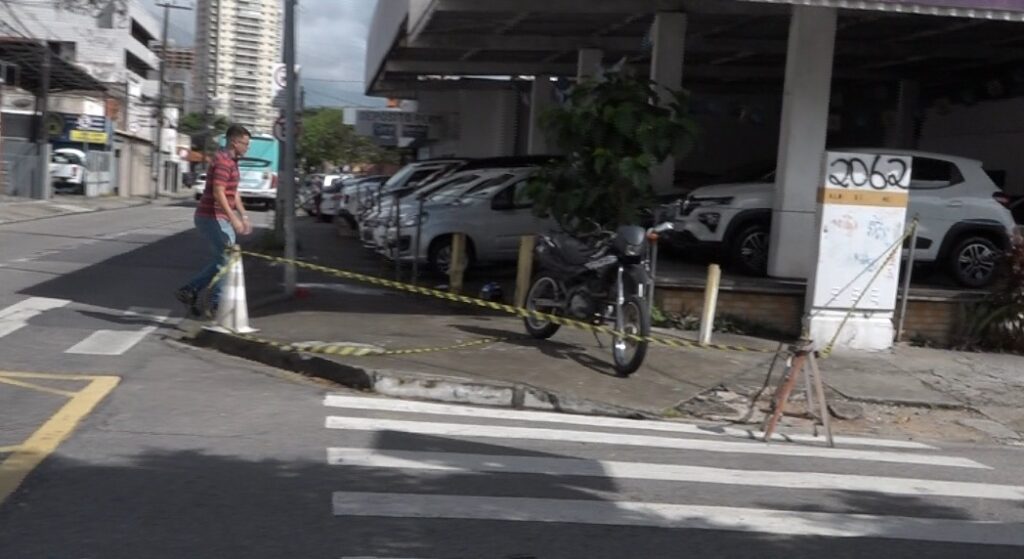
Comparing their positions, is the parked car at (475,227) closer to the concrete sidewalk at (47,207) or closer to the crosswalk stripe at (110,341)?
the crosswalk stripe at (110,341)

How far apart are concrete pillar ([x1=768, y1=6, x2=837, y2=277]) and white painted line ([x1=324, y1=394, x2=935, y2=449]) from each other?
5.26m

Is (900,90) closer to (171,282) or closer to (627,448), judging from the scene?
(171,282)

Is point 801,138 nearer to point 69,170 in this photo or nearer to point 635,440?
point 635,440

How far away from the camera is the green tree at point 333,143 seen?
3398 inches

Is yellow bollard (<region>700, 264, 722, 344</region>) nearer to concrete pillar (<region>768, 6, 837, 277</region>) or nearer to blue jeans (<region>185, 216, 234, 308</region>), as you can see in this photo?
concrete pillar (<region>768, 6, 837, 277</region>)

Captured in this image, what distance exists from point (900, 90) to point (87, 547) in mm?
25175

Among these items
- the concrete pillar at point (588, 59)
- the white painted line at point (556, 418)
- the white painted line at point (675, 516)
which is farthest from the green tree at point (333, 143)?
the white painted line at point (675, 516)

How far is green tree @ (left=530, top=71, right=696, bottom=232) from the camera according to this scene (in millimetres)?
12703

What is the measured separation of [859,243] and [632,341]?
3.66m

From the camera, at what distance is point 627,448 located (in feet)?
26.9

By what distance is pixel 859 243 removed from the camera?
42.5 ft

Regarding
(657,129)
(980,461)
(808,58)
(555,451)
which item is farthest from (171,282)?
(980,461)

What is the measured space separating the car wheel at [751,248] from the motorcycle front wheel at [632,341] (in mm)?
4775

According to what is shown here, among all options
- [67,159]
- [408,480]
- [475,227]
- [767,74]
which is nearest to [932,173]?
[475,227]
